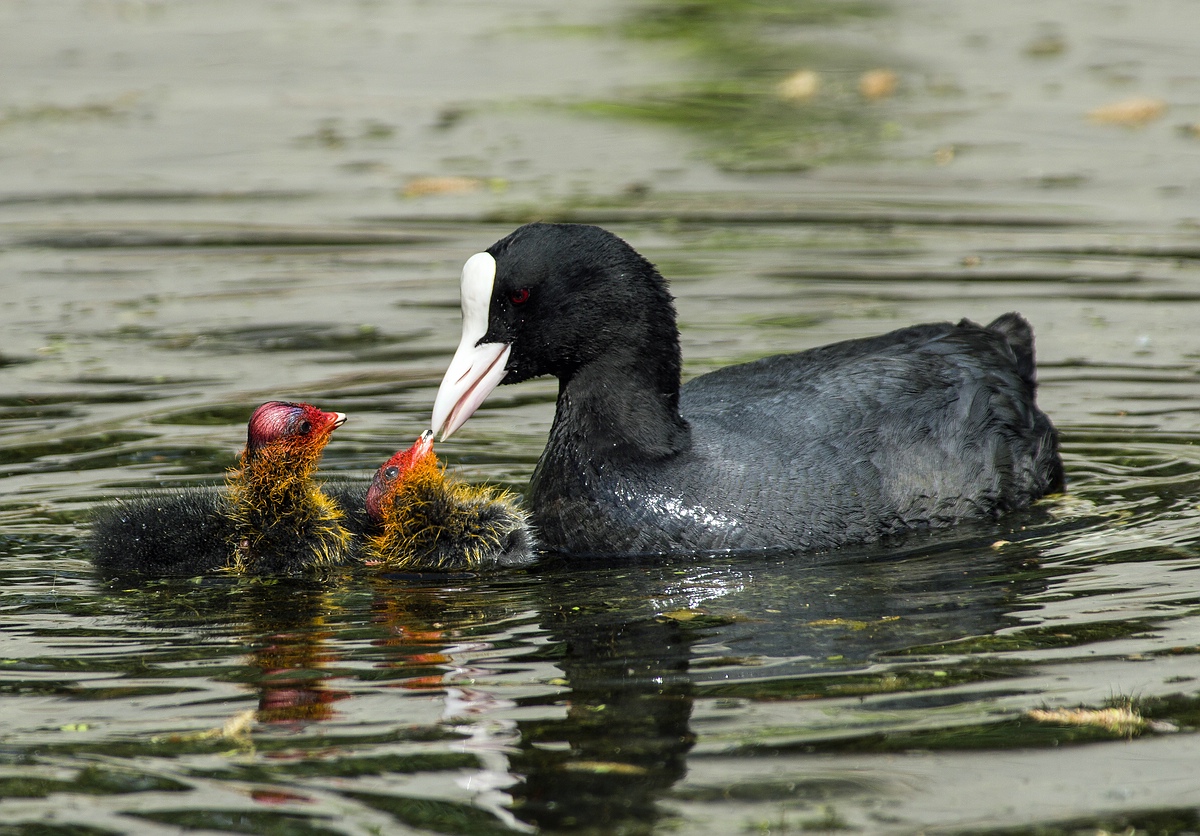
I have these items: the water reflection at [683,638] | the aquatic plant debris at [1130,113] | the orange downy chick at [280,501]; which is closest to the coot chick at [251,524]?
the orange downy chick at [280,501]

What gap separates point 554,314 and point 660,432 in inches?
17.9

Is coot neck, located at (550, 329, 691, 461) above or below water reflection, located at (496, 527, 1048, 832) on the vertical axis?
above

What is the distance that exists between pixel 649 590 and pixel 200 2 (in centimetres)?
1268

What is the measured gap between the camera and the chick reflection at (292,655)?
349 centimetres

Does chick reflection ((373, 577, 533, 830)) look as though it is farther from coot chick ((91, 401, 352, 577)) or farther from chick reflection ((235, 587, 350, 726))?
coot chick ((91, 401, 352, 577))

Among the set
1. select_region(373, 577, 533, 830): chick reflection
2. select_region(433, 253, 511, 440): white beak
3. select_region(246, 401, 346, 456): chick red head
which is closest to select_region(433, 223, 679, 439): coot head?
select_region(433, 253, 511, 440): white beak

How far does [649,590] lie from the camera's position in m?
4.34

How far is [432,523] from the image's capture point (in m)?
4.55

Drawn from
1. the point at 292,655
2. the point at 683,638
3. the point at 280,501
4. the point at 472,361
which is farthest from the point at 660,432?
the point at 292,655

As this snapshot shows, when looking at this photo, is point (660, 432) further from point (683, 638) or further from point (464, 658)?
point (464, 658)

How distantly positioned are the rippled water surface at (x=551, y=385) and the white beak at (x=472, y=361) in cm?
46

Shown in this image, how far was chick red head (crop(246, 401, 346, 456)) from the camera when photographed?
445 centimetres

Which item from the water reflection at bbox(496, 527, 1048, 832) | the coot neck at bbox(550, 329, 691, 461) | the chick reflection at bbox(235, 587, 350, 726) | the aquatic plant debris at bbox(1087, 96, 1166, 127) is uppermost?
the aquatic plant debris at bbox(1087, 96, 1166, 127)

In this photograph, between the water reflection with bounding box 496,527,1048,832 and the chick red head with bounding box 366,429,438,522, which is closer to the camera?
the water reflection with bounding box 496,527,1048,832
